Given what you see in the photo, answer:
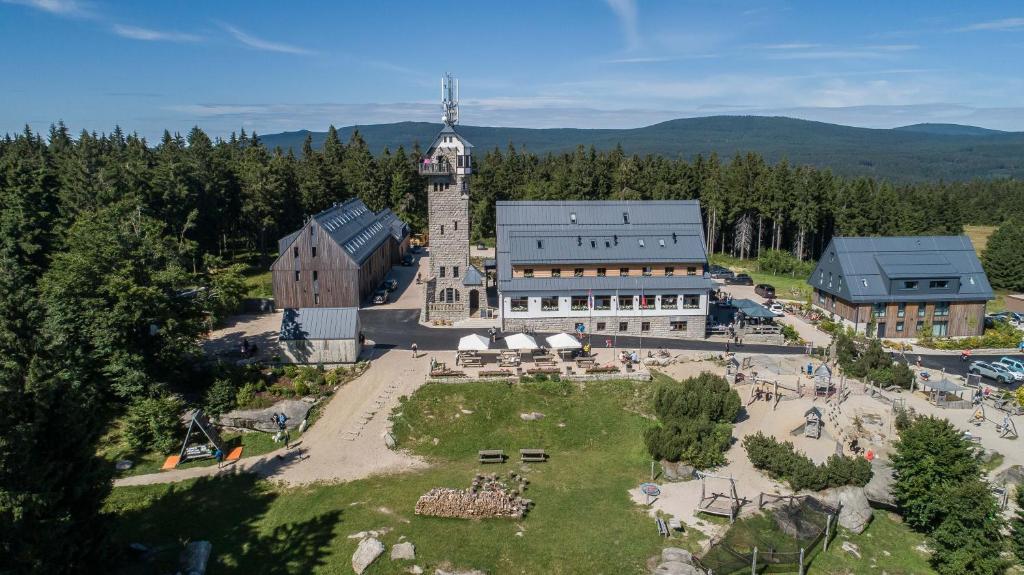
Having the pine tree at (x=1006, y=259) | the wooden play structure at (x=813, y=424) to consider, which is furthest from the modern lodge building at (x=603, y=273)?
the pine tree at (x=1006, y=259)

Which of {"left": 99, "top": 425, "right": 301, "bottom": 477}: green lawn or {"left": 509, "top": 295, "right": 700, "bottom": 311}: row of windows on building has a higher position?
{"left": 509, "top": 295, "right": 700, "bottom": 311}: row of windows on building

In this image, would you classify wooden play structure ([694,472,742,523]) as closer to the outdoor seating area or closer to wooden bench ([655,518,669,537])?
wooden bench ([655,518,669,537])

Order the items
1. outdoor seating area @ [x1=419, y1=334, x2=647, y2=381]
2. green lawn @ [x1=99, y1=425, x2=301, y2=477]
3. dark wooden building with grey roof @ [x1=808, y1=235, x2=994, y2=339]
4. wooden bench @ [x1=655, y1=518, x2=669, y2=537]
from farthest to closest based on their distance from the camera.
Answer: dark wooden building with grey roof @ [x1=808, y1=235, x2=994, y2=339], outdoor seating area @ [x1=419, y1=334, x2=647, y2=381], green lawn @ [x1=99, y1=425, x2=301, y2=477], wooden bench @ [x1=655, y1=518, x2=669, y2=537]

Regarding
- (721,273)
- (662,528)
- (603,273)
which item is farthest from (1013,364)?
(662,528)

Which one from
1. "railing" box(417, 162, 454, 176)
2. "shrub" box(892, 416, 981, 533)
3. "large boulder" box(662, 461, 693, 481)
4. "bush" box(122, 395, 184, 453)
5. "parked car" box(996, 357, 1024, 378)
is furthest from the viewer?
"railing" box(417, 162, 454, 176)

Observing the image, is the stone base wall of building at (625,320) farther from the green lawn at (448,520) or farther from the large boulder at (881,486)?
the large boulder at (881,486)

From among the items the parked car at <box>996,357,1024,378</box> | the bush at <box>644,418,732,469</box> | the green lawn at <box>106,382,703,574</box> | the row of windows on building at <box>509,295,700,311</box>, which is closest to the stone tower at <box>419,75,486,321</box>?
the row of windows on building at <box>509,295,700,311</box>

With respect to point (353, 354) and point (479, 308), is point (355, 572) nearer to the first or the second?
point (353, 354)
